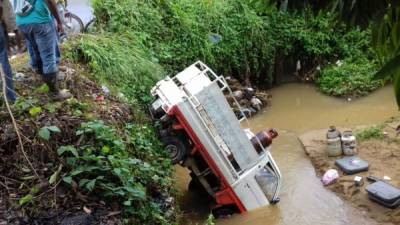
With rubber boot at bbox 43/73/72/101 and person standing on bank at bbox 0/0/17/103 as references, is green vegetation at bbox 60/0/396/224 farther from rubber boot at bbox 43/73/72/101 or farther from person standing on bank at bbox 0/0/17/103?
person standing on bank at bbox 0/0/17/103

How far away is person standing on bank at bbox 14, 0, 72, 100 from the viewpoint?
583cm

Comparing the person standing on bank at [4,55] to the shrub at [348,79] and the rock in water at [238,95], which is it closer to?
the rock in water at [238,95]

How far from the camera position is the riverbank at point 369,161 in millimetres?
7988

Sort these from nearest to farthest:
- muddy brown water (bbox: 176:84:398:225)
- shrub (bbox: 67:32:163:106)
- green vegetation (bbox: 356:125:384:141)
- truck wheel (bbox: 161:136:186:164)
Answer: truck wheel (bbox: 161:136:186:164) → muddy brown water (bbox: 176:84:398:225) → shrub (bbox: 67:32:163:106) → green vegetation (bbox: 356:125:384:141)

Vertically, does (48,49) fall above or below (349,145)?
above

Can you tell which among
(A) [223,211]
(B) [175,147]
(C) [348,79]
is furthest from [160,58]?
(C) [348,79]

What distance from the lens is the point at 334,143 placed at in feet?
30.9

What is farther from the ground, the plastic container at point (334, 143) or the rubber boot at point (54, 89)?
the rubber boot at point (54, 89)

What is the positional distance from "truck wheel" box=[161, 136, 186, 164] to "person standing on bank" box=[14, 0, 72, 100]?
1952mm

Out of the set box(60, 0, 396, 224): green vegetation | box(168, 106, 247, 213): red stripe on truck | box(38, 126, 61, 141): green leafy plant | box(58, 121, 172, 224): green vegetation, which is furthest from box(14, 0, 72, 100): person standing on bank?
box(168, 106, 247, 213): red stripe on truck

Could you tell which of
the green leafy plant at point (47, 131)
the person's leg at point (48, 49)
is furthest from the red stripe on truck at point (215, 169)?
the green leafy plant at point (47, 131)

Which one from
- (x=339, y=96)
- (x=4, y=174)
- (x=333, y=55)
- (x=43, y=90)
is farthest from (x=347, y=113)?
(x=4, y=174)

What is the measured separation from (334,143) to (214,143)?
2880 millimetres

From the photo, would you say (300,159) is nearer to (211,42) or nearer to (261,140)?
(261,140)
